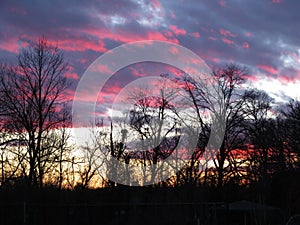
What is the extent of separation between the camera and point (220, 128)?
1737 inches

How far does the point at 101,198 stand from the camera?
33281mm

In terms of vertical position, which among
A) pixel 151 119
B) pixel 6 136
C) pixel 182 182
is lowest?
pixel 182 182

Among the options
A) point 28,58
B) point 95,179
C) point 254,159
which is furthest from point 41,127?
point 254,159

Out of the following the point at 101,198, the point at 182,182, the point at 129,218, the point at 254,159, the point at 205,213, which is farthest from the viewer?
the point at 182,182

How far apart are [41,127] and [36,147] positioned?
153 centimetres

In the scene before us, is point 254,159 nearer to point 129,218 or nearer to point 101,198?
point 101,198

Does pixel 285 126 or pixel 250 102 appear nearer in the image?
pixel 285 126

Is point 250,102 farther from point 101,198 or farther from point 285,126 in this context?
point 101,198

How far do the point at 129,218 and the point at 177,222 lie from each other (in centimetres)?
320

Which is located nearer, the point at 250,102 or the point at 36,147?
the point at 36,147

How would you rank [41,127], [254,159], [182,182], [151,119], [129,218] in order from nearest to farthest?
[129,218], [41,127], [254,159], [182,182], [151,119]

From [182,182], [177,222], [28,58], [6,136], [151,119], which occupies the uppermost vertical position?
[28,58]

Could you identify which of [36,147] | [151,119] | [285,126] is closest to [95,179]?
[151,119]

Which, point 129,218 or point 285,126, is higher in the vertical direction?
point 285,126
